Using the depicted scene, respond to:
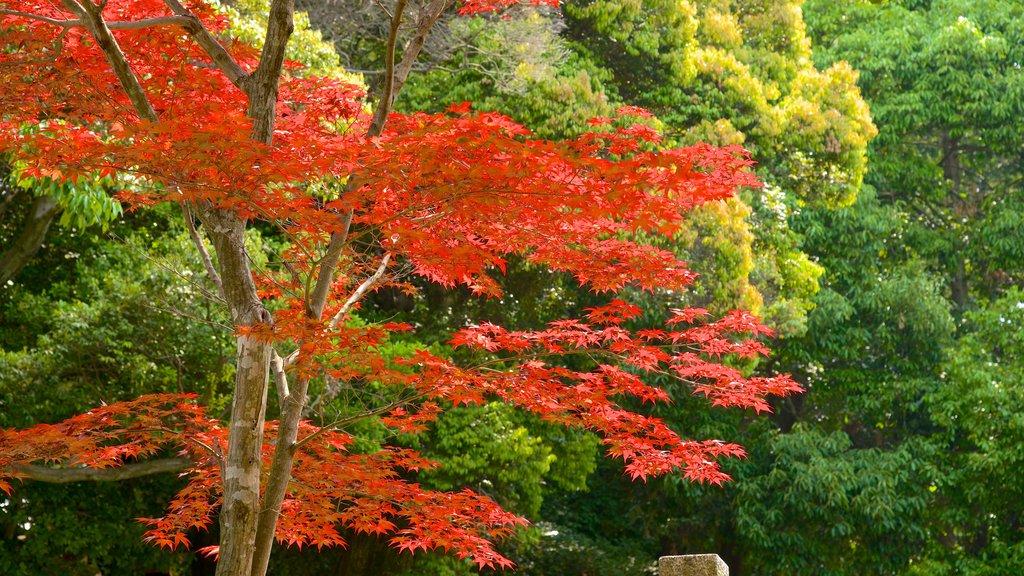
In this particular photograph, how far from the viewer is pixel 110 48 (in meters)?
3.71

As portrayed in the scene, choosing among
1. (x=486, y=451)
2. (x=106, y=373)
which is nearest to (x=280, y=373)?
(x=106, y=373)

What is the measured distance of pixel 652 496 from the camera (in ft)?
39.1

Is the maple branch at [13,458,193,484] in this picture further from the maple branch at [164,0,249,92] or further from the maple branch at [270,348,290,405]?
the maple branch at [164,0,249,92]

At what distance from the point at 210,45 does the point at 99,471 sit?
4.17 m

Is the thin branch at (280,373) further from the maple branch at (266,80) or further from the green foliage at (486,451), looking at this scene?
the green foliage at (486,451)

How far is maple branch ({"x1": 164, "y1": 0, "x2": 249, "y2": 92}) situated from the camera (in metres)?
3.93

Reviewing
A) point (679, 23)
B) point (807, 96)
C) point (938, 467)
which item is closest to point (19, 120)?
point (679, 23)

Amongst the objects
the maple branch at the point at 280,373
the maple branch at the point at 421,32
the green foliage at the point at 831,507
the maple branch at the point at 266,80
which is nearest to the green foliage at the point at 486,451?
the green foliage at the point at 831,507

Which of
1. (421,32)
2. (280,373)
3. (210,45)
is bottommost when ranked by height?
(280,373)

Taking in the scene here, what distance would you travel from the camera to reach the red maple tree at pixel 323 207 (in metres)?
3.42

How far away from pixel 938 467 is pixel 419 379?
28.1 ft

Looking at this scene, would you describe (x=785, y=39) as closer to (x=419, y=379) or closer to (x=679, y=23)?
(x=679, y=23)

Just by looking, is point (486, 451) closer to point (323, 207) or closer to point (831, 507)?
point (831, 507)

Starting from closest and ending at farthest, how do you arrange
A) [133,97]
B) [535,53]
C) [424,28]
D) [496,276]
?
[133,97] → [424,28] → [535,53] → [496,276]
